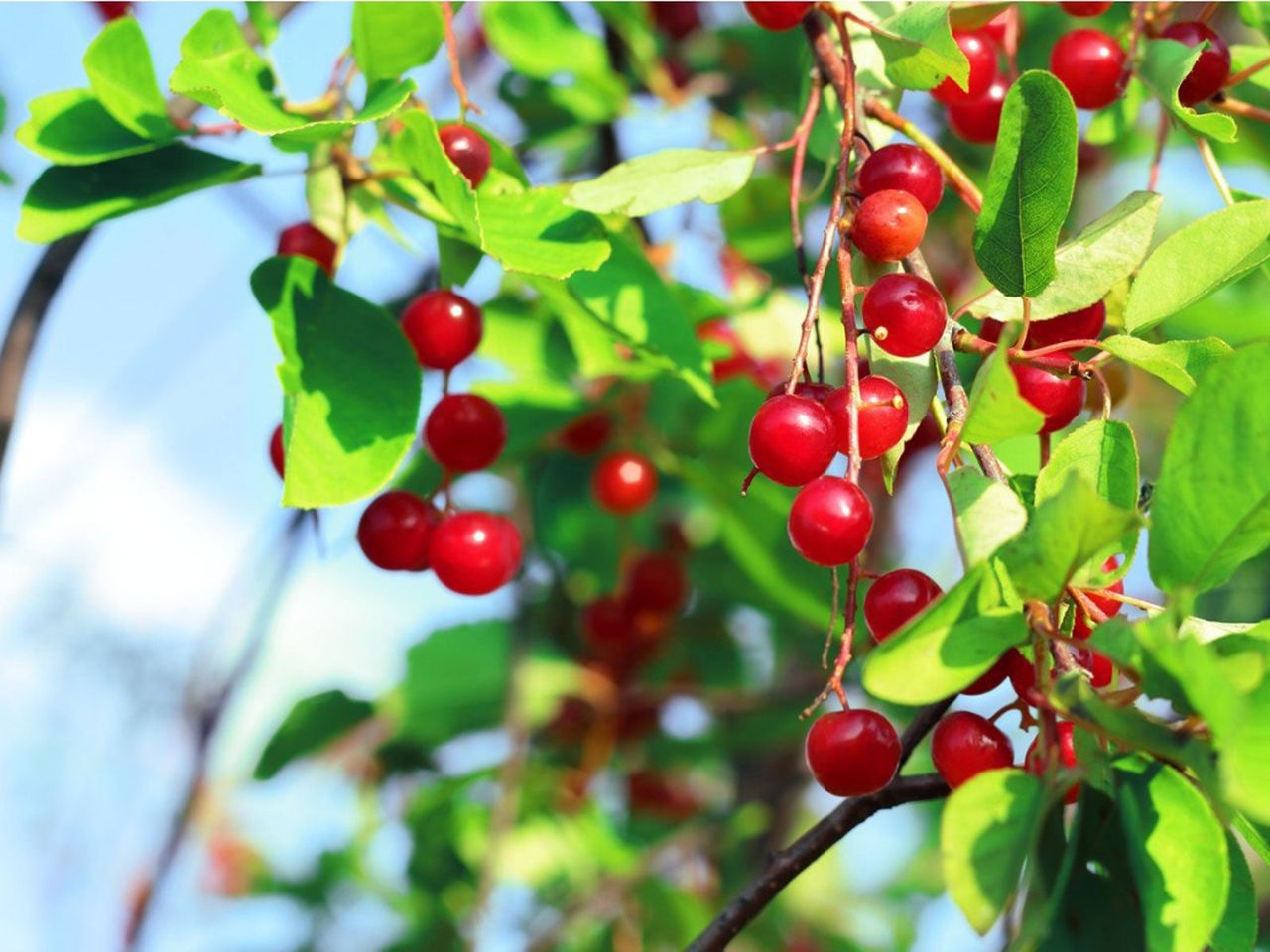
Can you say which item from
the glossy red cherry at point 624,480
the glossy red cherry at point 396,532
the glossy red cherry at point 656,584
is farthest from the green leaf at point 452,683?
the glossy red cherry at point 396,532

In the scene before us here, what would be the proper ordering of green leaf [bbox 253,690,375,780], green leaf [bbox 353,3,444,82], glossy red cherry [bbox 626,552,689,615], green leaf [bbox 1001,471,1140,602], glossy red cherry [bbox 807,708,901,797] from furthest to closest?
glossy red cherry [bbox 626,552,689,615]
green leaf [bbox 253,690,375,780]
green leaf [bbox 353,3,444,82]
glossy red cherry [bbox 807,708,901,797]
green leaf [bbox 1001,471,1140,602]

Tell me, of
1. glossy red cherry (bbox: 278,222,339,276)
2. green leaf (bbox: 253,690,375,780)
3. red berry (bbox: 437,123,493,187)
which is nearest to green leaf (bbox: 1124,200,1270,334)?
red berry (bbox: 437,123,493,187)

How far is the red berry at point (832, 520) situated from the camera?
2.05ft

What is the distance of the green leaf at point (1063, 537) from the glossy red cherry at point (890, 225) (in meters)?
0.18

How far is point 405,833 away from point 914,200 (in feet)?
4.68

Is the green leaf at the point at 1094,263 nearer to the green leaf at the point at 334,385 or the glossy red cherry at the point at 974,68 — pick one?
the glossy red cherry at the point at 974,68

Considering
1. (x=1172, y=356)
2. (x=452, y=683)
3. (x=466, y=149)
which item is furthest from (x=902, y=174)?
(x=452, y=683)

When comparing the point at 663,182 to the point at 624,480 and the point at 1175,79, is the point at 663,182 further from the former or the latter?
the point at 624,480

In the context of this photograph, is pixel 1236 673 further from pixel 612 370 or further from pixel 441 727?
pixel 441 727

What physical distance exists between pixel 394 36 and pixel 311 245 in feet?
0.52

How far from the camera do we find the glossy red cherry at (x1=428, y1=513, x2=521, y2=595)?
95cm

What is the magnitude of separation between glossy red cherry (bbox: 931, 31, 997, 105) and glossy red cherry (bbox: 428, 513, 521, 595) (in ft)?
1.37

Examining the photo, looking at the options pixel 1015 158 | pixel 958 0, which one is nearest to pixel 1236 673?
pixel 1015 158

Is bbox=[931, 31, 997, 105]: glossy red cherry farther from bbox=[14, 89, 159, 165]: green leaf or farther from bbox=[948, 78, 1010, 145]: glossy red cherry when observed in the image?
bbox=[14, 89, 159, 165]: green leaf
